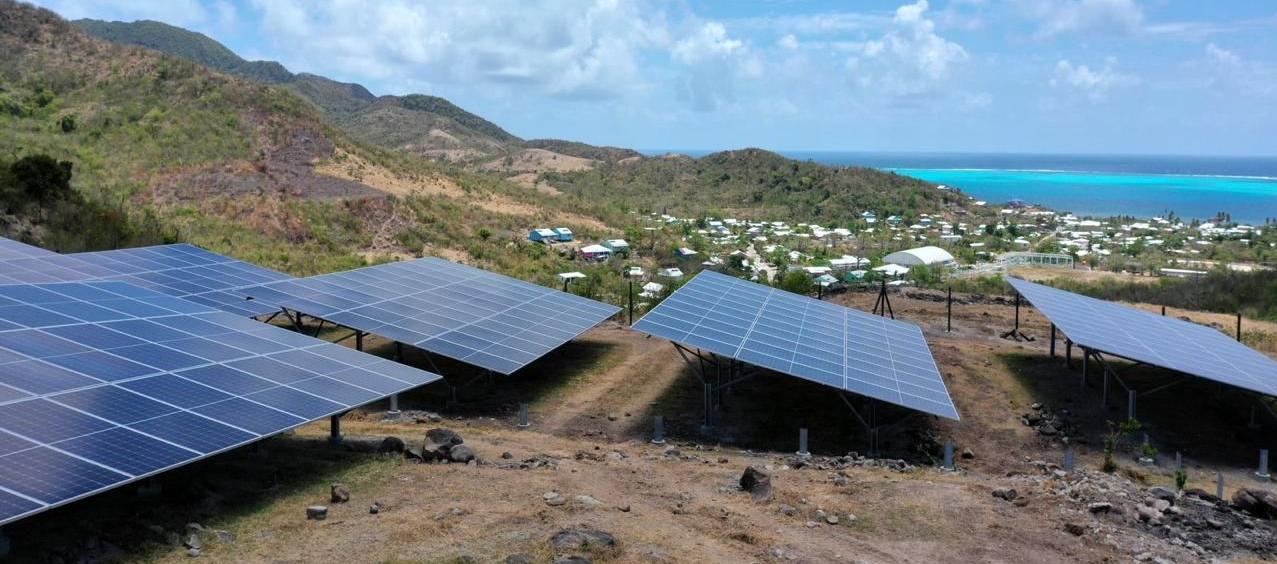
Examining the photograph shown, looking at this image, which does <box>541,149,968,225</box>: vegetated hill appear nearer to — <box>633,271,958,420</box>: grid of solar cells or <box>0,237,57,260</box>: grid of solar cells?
<box>633,271,958,420</box>: grid of solar cells

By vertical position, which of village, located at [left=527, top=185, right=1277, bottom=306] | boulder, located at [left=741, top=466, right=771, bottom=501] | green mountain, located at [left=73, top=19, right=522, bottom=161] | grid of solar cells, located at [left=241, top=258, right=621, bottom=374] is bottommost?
village, located at [left=527, top=185, right=1277, bottom=306]

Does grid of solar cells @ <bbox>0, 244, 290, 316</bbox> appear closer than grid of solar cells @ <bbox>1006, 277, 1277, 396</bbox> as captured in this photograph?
Yes

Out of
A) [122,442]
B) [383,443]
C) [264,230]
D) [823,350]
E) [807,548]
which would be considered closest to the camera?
[122,442]

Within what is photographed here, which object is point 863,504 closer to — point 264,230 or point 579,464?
point 579,464

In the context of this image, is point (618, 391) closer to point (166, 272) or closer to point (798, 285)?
point (166, 272)

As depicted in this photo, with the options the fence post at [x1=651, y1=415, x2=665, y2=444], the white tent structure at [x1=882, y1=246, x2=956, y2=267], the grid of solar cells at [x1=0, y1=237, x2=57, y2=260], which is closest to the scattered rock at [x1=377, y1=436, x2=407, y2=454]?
the fence post at [x1=651, y1=415, x2=665, y2=444]

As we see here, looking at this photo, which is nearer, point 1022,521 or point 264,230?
point 1022,521

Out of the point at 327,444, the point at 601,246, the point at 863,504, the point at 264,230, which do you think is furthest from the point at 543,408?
the point at 601,246

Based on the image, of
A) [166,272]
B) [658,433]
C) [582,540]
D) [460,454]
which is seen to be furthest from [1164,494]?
[166,272]
